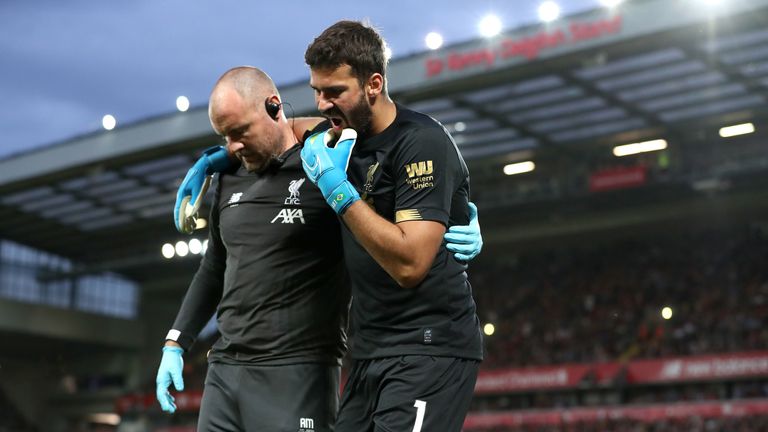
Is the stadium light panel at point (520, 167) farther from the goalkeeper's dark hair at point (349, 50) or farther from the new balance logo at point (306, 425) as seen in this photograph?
the goalkeeper's dark hair at point (349, 50)

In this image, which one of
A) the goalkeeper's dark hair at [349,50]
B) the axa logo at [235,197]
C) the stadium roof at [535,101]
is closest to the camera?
the goalkeeper's dark hair at [349,50]

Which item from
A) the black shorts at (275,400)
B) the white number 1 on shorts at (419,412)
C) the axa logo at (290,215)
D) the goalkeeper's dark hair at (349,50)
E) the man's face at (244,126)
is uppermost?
the goalkeeper's dark hair at (349,50)

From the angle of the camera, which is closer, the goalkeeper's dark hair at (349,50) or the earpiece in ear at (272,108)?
the goalkeeper's dark hair at (349,50)

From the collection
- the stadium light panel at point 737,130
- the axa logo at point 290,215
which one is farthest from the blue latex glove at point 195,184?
the stadium light panel at point 737,130

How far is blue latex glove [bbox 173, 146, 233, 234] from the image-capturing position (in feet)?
15.7

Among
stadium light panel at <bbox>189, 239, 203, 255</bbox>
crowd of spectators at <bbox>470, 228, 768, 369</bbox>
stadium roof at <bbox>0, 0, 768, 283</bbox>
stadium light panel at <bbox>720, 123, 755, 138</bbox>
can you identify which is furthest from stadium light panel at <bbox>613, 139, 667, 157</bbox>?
stadium light panel at <bbox>189, 239, 203, 255</bbox>

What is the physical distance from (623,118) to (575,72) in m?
3.97

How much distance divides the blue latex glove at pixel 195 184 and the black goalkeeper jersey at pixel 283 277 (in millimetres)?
303

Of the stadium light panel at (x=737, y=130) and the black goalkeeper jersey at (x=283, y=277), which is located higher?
the black goalkeeper jersey at (x=283, y=277)

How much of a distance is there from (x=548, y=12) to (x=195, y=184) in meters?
18.1

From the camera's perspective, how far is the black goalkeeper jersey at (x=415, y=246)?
365 centimetres

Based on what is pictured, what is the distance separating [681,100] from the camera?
2552 cm

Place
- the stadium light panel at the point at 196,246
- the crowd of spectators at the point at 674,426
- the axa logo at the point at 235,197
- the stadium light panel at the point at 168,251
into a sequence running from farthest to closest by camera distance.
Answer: the stadium light panel at the point at 168,251, the stadium light panel at the point at 196,246, the crowd of spectators at the point at 674,426, the axa logo at the point at 235,197

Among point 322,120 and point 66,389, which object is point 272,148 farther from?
point 66,389
